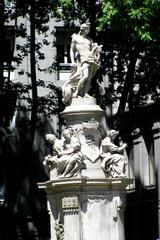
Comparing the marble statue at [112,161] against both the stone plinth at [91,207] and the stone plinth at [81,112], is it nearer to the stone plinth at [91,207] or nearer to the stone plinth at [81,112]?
the stone plinth at [91,207]

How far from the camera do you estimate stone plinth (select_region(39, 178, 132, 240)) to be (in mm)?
21359

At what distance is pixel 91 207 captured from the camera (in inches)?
848

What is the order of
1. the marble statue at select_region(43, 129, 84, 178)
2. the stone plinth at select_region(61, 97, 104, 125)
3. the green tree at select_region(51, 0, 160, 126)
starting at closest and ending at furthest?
the marble statue at select_region(43, 129, 84, 178) < the stone plinth at select_region(61, 97, 104, 125) < the green tree at select_region(51, 0, 160, 126)

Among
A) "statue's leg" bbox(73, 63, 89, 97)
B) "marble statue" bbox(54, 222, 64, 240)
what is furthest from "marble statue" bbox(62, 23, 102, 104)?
"marble statue" bbox(54, 222, 64, 240)

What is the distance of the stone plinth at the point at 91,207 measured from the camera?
21.4 metres

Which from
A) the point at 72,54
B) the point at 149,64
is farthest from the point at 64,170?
the point at 149,64

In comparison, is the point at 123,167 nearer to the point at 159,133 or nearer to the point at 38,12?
the point at 38,12

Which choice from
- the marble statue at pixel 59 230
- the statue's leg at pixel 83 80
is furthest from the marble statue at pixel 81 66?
the marble statue at pixel 59 230

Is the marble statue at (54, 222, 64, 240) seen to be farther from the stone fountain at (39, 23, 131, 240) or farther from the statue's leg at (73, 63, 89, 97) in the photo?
the statue's leg at (73, 63, 89, 97)

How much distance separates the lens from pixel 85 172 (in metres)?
21.6

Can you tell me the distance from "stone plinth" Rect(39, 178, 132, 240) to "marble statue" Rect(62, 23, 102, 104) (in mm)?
2401

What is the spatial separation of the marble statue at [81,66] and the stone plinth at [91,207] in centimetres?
240

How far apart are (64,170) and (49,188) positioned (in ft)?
2.82

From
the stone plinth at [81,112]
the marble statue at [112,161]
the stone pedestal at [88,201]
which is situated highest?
the stone plinth at [81,112]
